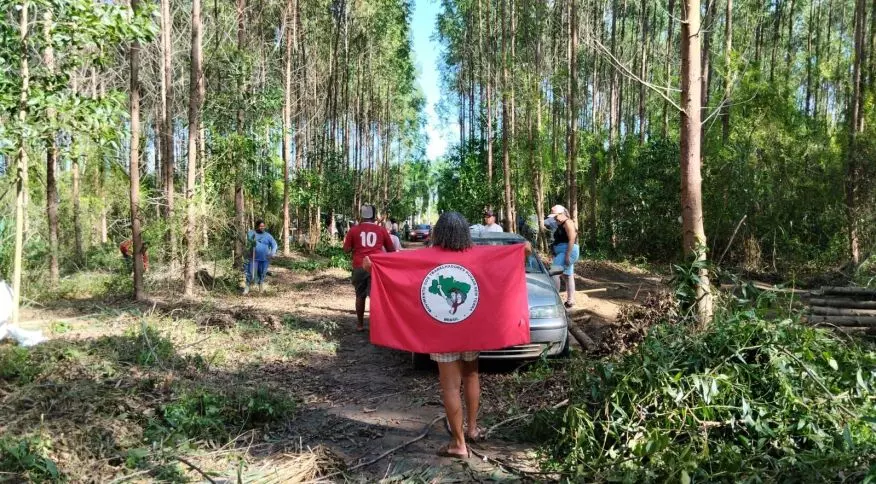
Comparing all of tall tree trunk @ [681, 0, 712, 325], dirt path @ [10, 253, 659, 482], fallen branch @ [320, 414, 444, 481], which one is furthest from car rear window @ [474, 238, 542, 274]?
fallen branch @ [320, 414, 444, 481]

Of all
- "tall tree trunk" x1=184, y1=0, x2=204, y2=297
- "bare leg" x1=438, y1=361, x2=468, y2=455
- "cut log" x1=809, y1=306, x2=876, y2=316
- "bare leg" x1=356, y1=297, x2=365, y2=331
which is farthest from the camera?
"tall tree trunk" x1=184, y1=0, x2=204, y2=297

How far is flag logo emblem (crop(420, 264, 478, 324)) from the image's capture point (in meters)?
4.20

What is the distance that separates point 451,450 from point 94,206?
19350 mm

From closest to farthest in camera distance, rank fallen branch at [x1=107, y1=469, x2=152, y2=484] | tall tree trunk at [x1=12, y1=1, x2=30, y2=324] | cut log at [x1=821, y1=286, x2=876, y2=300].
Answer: fallen branch at [x1=107, y1=469, x2=152, y2=484] < tall tree trunk at [x1=12, y1=1, x2=30, y2=324] < cut log at [x1=821, y1=286, x2=876, y2=300]

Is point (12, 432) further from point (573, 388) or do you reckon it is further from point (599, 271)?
point (599, 271)

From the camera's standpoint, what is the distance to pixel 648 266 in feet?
63.5

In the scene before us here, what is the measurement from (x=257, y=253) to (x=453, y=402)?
33.4 ft

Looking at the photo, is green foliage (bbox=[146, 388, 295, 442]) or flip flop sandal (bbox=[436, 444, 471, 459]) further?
green foliage (bbox=[146, 388, 295, 442])

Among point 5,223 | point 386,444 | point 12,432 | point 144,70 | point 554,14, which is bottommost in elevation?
point 386,444

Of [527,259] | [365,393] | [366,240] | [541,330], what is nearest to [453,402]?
[365,393]

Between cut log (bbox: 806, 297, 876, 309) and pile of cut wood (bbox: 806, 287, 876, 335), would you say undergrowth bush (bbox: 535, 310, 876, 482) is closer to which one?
pile of cut wood (bbox: 806, 287, 876, 335)

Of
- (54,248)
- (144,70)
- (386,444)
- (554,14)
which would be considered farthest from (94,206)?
(554,14)

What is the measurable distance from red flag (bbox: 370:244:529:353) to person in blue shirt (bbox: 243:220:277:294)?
9.44 meters

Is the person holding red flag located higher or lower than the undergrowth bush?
higher
